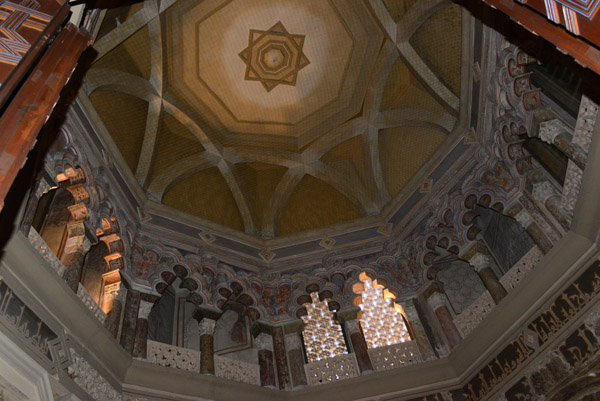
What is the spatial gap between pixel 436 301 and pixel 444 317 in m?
0.35

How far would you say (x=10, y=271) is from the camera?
524 centimetres

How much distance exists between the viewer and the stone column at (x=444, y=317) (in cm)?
811

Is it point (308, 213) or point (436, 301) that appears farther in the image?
point (308, 213)

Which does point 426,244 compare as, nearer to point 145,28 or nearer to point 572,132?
point 572,132

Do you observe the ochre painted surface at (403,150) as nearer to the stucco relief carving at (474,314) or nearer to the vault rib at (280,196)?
the vault rib at (280,196)

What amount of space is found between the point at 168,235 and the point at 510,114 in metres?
6.17

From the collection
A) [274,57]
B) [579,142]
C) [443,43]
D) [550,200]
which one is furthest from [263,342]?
[443,43]

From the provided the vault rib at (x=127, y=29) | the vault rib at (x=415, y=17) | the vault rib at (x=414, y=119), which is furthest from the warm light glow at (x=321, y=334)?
the vault rib at (x=127, y=29)

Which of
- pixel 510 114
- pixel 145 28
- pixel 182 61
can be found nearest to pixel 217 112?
pixel 182 61

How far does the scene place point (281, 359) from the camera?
336 inches

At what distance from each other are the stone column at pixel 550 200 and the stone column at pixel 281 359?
15.7 ft

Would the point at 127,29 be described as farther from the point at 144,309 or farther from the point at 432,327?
the point at 432,327

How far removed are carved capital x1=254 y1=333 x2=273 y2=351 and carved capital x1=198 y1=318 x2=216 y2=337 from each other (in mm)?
878

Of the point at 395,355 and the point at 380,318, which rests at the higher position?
the point at 380,318
